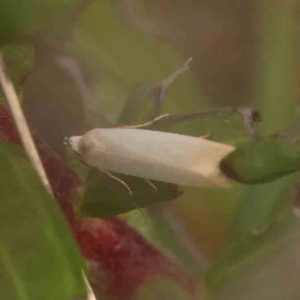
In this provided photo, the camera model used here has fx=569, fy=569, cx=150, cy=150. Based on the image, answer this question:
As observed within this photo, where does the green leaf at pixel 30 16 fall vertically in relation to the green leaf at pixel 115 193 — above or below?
above

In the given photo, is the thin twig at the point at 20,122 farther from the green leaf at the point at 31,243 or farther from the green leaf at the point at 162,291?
the green leaf at the point at 162,291

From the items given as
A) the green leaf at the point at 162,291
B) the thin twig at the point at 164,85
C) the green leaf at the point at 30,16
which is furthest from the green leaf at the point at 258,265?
the green leaf at the point at 30,16

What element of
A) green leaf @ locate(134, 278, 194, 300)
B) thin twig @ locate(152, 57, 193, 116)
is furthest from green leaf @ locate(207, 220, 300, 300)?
thin twig @ locate(152, 57, 193, 116)

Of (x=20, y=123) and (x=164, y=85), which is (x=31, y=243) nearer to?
(x=20, y=123)

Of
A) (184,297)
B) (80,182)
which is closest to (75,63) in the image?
(80,182)

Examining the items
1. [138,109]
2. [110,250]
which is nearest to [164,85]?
Answer: [138,109]

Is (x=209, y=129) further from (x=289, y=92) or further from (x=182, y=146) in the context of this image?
(x=289, y=92)

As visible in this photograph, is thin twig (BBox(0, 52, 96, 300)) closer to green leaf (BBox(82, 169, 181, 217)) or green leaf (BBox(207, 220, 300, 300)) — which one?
green leaf (BBox(82, 169, 181, 217))
